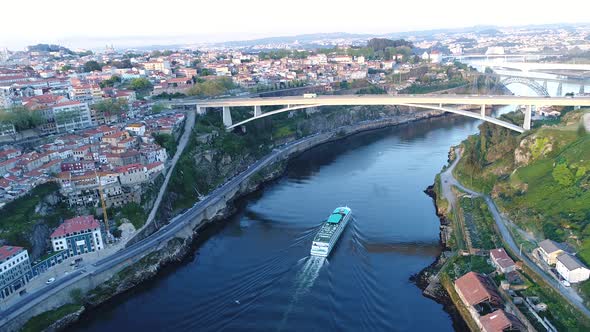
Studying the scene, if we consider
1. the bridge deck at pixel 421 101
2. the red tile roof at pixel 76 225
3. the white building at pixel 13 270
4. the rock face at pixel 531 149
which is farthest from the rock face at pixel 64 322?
the rock face at pixel 531 149

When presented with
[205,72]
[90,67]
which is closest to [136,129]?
[205,72]

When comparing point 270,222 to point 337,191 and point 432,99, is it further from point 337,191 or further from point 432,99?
point 432,99

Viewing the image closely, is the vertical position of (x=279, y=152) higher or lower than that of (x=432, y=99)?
lower

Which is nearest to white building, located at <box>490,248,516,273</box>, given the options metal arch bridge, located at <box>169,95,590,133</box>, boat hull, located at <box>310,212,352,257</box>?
boat hull, located at <box>310,212,352,257</box>

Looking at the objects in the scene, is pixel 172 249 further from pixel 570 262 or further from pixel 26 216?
pixel 570 262

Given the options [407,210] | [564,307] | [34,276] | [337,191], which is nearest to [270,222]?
[337,191]

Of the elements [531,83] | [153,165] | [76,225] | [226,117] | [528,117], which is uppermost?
[528,117]
